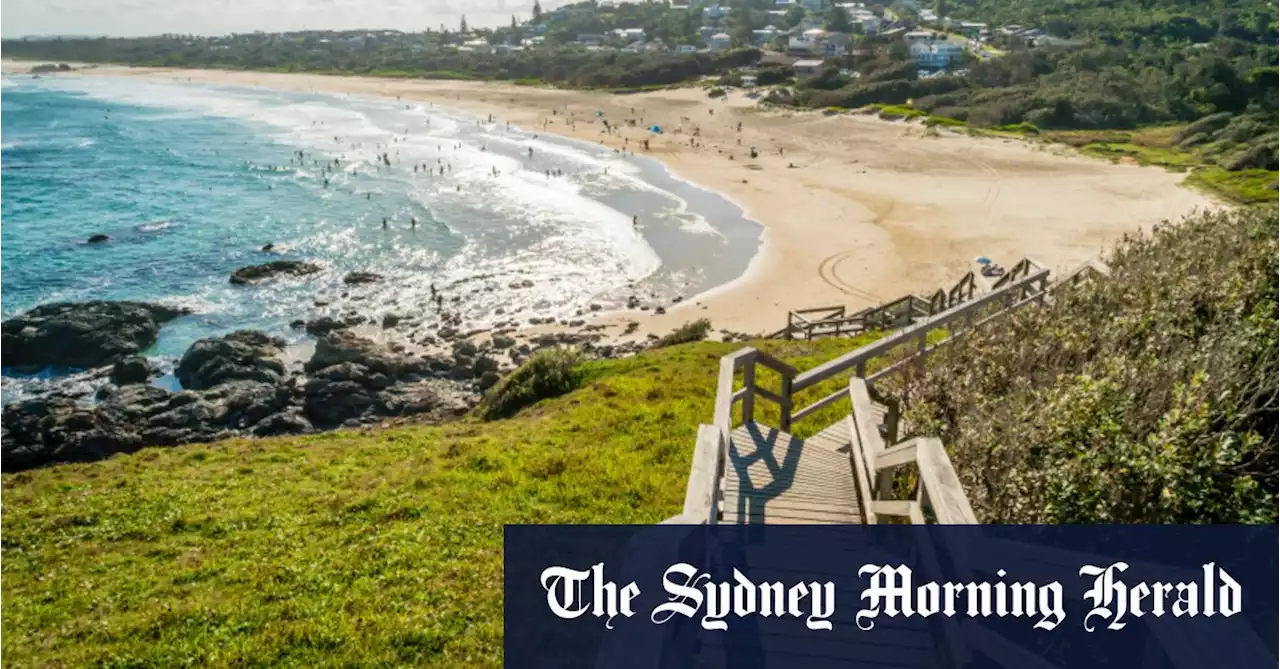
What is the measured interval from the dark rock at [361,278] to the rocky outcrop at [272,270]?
2841mm

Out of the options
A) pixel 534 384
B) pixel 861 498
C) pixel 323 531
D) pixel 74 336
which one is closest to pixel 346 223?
pixel 74 336

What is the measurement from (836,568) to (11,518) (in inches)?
592

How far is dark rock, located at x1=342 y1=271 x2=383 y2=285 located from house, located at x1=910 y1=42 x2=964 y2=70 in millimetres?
102430

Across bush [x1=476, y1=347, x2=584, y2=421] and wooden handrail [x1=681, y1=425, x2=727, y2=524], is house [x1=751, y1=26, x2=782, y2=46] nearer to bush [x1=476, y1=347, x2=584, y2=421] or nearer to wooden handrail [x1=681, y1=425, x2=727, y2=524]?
bush [x1=476, y1=347, x2=584, y2=421]

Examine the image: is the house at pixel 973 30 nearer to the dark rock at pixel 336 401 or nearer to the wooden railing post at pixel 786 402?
the dark rock at pixel 336 401

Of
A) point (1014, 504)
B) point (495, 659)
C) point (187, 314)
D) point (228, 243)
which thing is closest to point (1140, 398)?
point (1014, 504)

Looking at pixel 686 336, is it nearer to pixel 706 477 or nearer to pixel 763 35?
pixel 706 477

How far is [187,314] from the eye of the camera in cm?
3719

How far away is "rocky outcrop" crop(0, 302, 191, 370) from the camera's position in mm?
32125

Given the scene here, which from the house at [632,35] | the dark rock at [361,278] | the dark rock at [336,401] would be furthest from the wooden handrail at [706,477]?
the house at [632,35]

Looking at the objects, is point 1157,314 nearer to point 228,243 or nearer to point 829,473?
point 829,473

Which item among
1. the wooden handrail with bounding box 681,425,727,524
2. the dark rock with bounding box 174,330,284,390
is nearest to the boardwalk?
the wooden handrail with bounding box 681,425,727,524

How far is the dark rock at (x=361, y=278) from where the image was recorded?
1623 inches

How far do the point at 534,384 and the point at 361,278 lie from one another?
78.1ft
